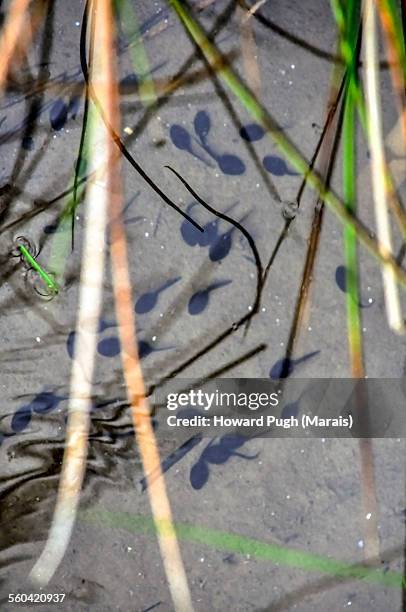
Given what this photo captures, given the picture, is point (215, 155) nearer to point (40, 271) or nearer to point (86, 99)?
point (86, 99)

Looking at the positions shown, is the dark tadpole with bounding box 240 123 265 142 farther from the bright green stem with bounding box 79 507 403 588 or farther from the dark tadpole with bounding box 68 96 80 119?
the bright green stem with bounding box 79 507 403 588

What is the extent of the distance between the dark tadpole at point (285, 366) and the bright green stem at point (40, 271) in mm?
720

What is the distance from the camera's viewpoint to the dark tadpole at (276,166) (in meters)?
1.77

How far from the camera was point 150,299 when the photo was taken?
1.78 meters

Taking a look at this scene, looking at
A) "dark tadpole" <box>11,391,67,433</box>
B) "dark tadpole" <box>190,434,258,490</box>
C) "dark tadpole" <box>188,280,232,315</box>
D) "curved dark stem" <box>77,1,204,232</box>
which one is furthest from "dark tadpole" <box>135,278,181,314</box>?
"dark tadpole" <box>190,434,258,490</box>

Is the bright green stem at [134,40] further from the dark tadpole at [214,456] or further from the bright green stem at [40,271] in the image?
the dark tadpole at [214,456]

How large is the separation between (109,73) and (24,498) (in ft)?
4.42

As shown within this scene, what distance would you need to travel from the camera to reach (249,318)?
70.1 inches

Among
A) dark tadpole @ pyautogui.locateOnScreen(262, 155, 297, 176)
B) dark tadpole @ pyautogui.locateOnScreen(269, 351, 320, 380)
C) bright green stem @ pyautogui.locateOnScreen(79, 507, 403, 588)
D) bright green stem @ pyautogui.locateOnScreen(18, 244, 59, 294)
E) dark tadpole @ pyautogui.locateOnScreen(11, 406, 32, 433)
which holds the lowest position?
bright green stem @ pyautogui.locateOnScreen(79, 507, 403, 588)

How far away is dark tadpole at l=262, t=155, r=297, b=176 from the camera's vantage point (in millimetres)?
1772

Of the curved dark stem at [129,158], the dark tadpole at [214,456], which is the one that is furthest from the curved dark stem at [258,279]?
the dark tadpole at [214,456]

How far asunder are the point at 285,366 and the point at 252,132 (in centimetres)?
73

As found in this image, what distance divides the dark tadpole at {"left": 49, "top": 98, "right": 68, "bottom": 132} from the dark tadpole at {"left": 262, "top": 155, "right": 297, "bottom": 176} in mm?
631

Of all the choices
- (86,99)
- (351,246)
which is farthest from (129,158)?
(351,246)
